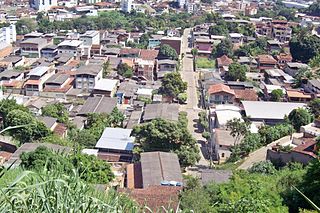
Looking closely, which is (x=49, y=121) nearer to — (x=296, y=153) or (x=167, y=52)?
(x=296, y=153)

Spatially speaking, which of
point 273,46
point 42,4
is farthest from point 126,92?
point 42,4

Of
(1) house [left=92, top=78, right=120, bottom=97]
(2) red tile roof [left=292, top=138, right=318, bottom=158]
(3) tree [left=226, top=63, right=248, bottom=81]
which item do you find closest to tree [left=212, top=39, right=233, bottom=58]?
(3) tree [left=226, top=63, right=248, bottom=81]

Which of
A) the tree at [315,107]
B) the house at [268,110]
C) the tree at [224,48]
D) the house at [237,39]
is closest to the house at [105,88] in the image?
A: the house at [268,110]

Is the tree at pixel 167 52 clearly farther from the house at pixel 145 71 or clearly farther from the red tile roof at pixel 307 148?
the red tile roof at pixel 307 148

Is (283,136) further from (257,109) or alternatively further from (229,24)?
(229,24)

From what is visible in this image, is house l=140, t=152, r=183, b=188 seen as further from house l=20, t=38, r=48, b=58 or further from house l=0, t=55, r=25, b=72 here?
house l=20, t=38, r=48, b=58

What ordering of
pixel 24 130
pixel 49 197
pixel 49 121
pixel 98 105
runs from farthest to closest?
pixel 98 105 < pixel 49 121 < pixel 24 130 < pixel 49 197
